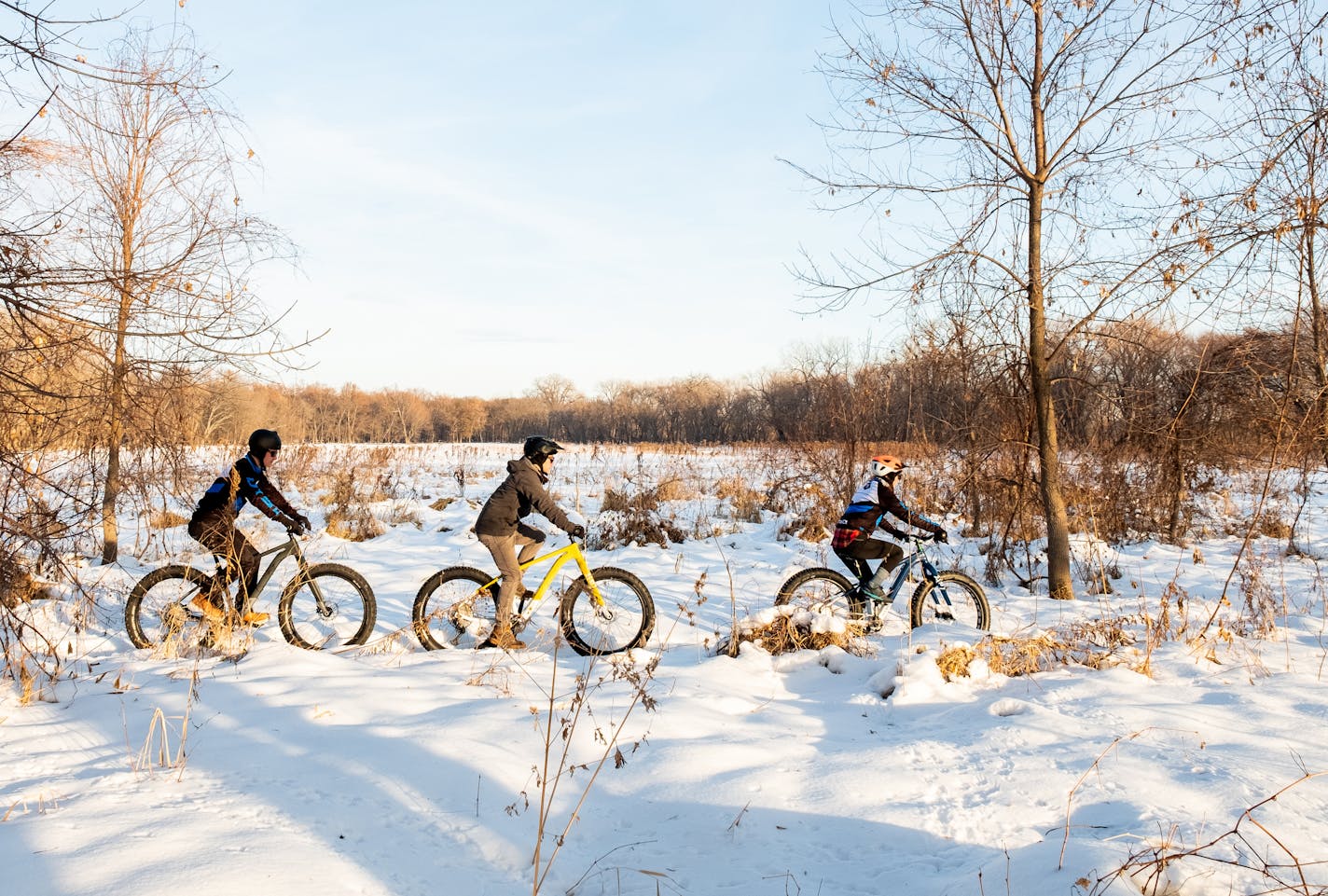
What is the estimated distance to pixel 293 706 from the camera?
4957mm

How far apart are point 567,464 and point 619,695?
2183cm

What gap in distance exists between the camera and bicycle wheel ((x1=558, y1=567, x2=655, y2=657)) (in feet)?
21.8

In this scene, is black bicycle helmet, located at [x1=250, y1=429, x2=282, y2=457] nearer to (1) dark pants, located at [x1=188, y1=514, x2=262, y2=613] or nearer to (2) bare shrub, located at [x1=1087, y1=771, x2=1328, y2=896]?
(1) dark pants, located at [x1=188, y1=514, x2=262, y2=613]

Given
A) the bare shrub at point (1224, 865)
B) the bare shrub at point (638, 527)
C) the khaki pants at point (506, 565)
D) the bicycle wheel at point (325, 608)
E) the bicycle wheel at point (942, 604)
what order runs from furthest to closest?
1. the bare shrub at point (638, 527)
2. the bicycle wheel at point (942, 604)
3. the bicycle wheel at point (325, 608)
4. the khaki pants at point (506, 565)
5. the bare shrub at point (1224, 865)

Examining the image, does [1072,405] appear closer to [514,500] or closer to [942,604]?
[942,604]

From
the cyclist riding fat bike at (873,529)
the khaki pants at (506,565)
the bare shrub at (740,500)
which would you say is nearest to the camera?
the khaki pants at (506,565)

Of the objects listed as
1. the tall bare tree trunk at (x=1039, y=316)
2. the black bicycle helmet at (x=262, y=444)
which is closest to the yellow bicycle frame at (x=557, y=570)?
the black bicycle helmet at (x=262, y=444)

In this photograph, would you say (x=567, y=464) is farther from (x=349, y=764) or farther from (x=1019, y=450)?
(x=349, y=764)

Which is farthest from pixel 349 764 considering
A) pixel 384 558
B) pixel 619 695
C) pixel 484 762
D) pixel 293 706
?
pixel 384 558

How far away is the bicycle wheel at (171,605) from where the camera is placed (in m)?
6.56

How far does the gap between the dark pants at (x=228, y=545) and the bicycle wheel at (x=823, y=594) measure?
14.9ft

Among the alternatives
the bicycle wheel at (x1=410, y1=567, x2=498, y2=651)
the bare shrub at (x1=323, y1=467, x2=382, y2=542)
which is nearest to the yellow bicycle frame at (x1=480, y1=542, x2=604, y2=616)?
the bicycle wheel at (x1=410, y1=567, x2=498, y2=651)

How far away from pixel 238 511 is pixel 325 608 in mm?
1075

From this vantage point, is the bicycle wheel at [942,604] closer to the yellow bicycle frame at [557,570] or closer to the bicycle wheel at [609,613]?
the bicycle wheel at [609,613]
